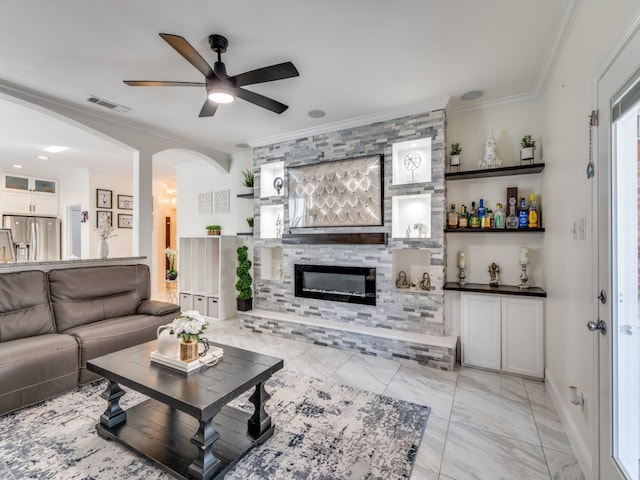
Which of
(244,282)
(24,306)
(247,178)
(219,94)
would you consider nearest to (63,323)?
(24,306)

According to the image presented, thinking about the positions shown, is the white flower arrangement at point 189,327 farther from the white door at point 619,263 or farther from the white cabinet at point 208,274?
the white cabinet at point 208,274

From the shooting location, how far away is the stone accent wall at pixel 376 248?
11.7 feet

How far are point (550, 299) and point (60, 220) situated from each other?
9232 mm

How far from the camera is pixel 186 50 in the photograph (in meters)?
2.08

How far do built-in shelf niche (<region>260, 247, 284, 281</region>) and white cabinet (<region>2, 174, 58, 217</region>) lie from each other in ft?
18.7

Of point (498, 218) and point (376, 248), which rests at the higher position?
point (498, 218)

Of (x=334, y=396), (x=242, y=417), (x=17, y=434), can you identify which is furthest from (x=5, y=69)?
(x=334, y=396)

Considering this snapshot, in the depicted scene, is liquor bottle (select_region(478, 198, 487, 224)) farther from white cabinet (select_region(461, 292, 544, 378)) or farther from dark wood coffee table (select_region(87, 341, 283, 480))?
dark wood coffee table (select_region(87, 341, 283, 480))

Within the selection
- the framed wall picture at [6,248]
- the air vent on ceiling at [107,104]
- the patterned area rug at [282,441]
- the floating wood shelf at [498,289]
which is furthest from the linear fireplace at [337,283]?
the framed wall picture at [6,248]

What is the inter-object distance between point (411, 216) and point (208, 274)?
3.63m

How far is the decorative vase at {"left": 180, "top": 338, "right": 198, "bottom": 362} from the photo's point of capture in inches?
80.9

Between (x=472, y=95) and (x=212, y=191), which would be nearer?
(x=472, y=95)

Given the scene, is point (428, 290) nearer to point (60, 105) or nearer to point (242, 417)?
point (242, 417)

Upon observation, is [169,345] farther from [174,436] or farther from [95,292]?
[95,292]
